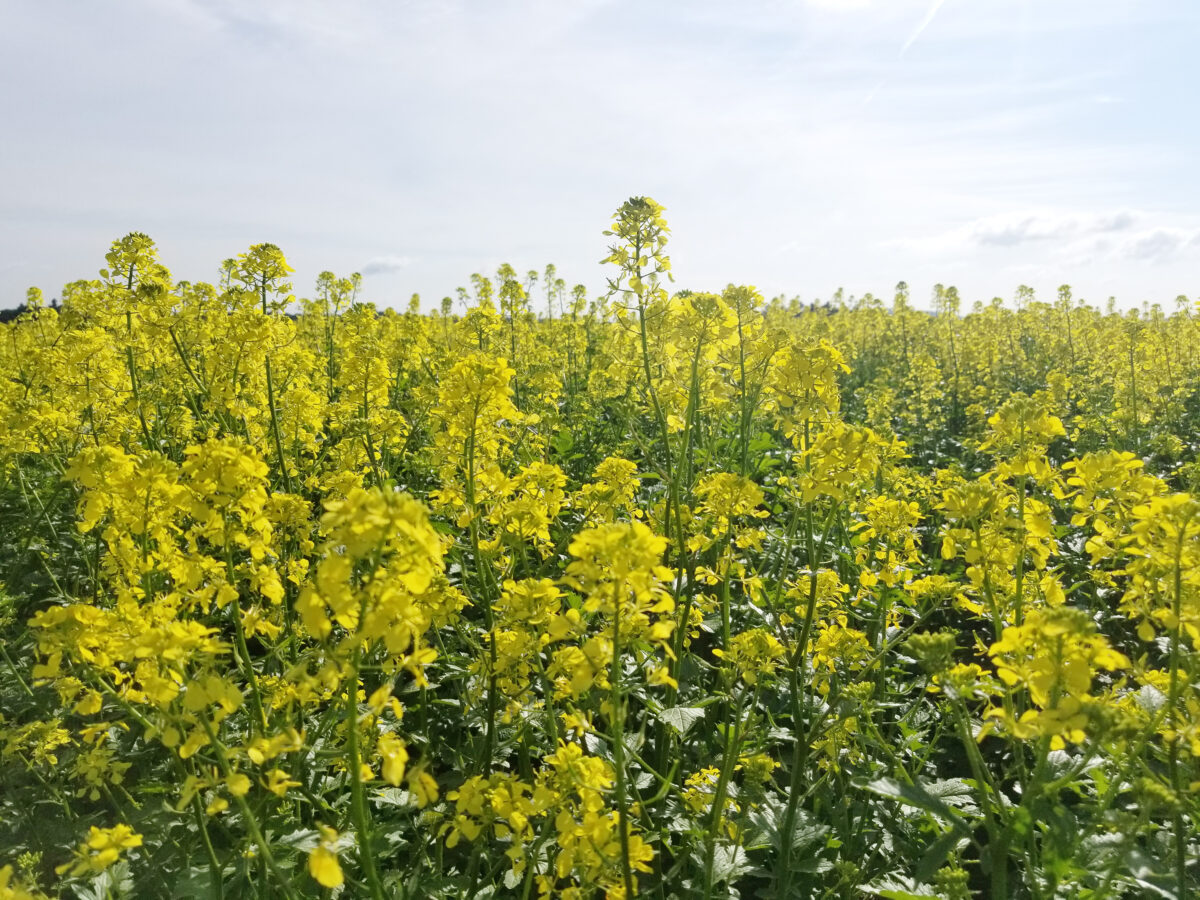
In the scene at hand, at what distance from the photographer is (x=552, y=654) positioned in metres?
3.03

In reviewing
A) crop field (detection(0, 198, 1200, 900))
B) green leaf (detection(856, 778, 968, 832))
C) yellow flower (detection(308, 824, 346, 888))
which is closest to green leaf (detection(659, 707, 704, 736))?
crop field (detection(0, 198, 1200, 900))

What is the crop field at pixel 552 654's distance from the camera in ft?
6.28

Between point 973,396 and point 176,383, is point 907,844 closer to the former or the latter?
point 176,383

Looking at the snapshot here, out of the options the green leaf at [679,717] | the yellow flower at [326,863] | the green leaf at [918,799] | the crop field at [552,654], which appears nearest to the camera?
the yellow flower at [326,863]

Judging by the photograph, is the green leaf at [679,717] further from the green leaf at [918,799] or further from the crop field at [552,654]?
the green leaf at [918,799]

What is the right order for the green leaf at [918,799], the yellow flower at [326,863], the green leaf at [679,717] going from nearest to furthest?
1. the yellow flower at [326,863]
2. the green leaf at [918,799]
3. the green leaf at [679,717]

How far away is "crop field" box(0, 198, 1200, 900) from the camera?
1.91m

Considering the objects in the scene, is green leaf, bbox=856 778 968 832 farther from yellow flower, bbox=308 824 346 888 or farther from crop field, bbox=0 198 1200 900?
yellow flower, bbox=308 824 346 888

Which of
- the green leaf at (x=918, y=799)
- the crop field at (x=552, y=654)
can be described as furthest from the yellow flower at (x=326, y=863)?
the green leaf at (x=918, y=799)

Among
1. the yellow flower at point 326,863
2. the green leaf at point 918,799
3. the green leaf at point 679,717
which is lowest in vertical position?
the green leaf at point 679,717

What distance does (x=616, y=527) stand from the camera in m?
1.90

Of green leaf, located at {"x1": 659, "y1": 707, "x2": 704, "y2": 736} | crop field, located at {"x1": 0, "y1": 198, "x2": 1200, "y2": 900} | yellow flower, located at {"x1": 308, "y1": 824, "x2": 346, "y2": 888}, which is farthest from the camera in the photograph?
green leaf, located at {"x1": 659, "y1": 707, "x2": 704, "y2": 736}

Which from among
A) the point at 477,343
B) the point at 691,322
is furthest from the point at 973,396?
the point at 691,322

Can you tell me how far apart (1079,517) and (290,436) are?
4322 millimetres
